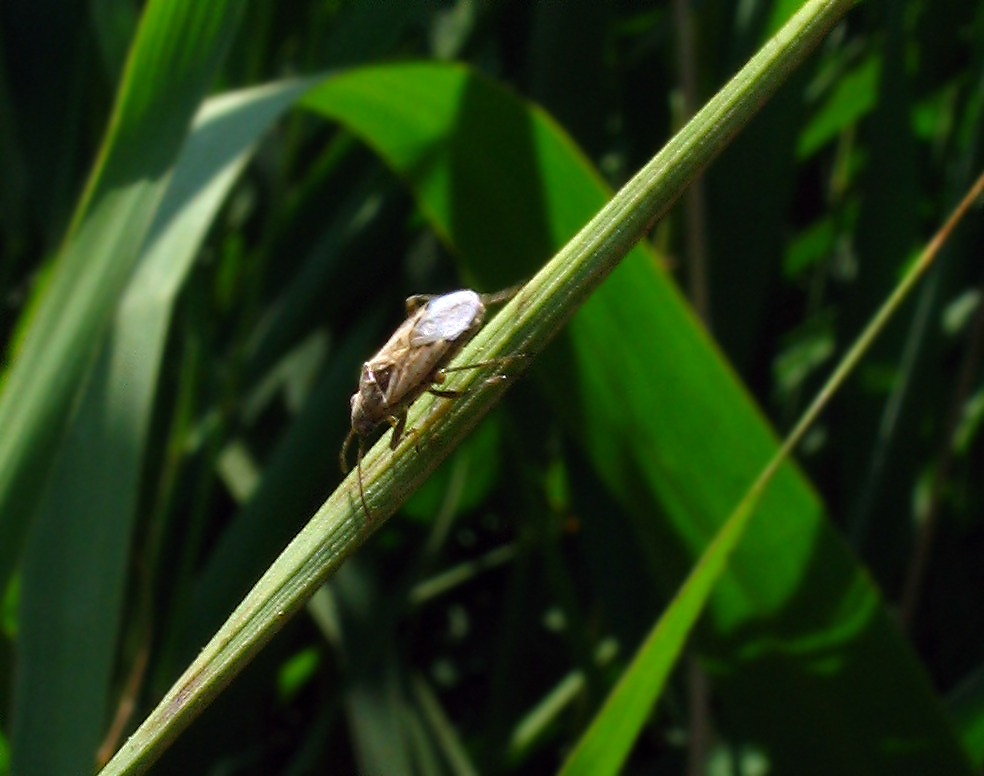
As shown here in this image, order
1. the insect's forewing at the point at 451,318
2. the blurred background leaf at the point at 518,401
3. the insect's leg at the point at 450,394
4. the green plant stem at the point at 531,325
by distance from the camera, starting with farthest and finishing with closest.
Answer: the blurred background leaf at the point at 518,401 < the insect's forewing at the point at 451,318 < the insect's leg at the point at 450,394 < the green plant stem at the point at 531,325

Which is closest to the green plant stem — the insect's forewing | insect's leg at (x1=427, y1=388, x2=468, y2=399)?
insect's leg at (x1=427, y1=388, x2=468, y2=399)

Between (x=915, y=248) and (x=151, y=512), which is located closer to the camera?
(x=915, y=248)

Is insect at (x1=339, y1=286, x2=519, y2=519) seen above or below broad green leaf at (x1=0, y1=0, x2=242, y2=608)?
below

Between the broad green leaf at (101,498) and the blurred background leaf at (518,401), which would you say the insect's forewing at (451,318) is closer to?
the blurred background leaf at (518,401)

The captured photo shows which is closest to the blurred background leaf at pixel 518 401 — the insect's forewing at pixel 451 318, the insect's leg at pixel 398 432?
the insect's forewing at pixel 451 318

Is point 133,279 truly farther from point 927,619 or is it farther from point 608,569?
point 927,619

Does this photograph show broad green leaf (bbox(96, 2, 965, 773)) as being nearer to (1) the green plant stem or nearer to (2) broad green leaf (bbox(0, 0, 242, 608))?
(2) broad green leaf (bbox(0, 0, 242, 608))

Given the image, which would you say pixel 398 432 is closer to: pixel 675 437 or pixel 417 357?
pixel 417 357

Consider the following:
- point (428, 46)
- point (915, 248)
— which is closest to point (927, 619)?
point (915, 248)
